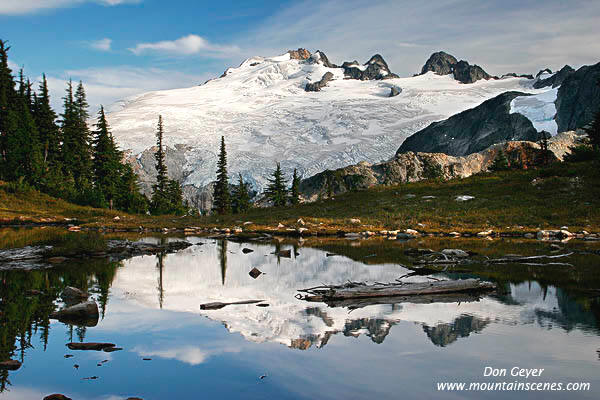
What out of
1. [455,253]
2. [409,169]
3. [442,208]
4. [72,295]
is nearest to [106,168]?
[442,208]

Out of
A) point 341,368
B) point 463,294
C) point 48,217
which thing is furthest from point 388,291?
point 48,217

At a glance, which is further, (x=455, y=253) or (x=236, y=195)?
(x=236, y=195)

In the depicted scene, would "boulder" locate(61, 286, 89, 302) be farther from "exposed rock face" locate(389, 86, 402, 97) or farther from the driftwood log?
"exposed rock face" locate(389, 86, 402, 97)

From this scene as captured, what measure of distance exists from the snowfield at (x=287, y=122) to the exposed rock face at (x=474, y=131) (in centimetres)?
344

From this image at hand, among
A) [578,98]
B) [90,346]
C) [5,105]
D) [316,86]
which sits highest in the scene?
[316,86]

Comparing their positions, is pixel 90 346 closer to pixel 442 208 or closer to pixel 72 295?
pixel 72 295

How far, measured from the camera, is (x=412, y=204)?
1624 inches

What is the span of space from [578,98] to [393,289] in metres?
123

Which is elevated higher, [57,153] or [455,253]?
[57,153]

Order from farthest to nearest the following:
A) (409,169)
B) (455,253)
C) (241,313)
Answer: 1. (409,169)
2. (455,253)
3. (241,313)

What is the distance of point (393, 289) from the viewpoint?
1320cm

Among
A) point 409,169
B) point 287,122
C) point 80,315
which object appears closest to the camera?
point 80,315

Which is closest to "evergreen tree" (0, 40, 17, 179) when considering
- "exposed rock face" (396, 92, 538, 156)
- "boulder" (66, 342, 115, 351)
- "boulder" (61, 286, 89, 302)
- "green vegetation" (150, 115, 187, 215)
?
"green vegetation" (150, 115, 187, 215)

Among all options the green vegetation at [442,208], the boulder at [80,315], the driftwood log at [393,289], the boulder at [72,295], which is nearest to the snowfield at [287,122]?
the green vegetation at [442,208]
